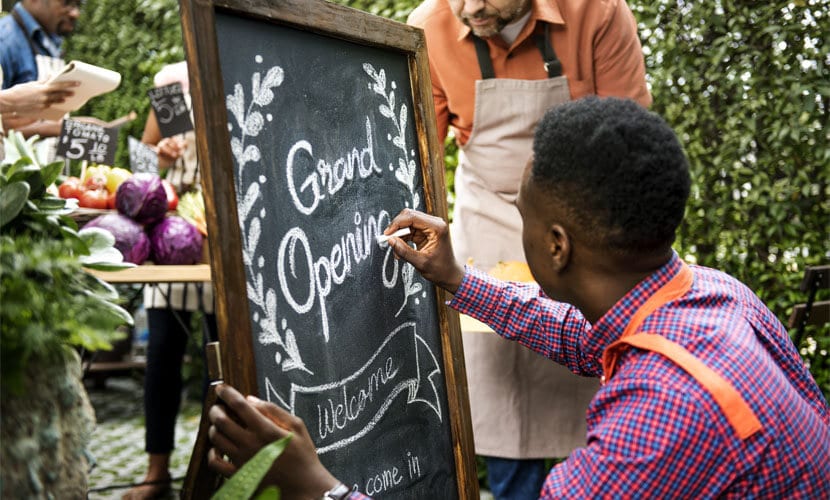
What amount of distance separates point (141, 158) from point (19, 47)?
1.02m

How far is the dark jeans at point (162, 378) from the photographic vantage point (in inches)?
146

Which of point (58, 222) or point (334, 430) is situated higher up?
point (58, 222)

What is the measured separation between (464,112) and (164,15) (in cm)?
388

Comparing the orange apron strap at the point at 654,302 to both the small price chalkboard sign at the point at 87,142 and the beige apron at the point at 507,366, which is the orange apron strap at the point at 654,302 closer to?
the beige apron at the point at 507,366

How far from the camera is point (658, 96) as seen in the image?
12.5ft

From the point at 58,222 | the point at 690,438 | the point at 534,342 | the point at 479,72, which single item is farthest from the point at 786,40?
the point at 58,222

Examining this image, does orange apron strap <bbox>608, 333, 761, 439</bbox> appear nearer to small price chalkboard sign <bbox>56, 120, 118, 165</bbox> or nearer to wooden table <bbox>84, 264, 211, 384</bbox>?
wooden table <bbox>84, 264, 211, 384</bbox>

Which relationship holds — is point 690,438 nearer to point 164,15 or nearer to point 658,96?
point 658,96

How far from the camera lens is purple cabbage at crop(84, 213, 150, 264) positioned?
8.46 ft

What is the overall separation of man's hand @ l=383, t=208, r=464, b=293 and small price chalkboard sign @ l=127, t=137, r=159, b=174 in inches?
67.2

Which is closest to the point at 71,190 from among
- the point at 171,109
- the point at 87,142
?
the point at 87,142

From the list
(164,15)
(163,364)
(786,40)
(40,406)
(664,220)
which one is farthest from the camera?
(164,15)

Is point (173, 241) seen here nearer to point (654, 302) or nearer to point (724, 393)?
point (654, 302)

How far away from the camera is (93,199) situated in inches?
107
